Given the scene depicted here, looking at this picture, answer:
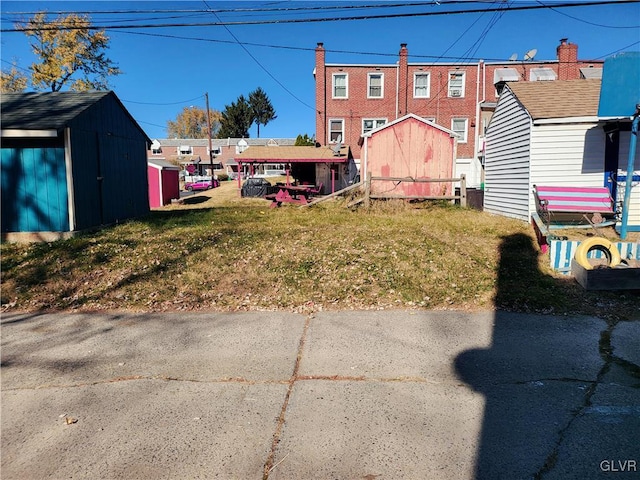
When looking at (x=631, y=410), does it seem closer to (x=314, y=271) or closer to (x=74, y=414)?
(x=74, y=414)

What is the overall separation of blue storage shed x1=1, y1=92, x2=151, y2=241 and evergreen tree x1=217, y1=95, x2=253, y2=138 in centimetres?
6852

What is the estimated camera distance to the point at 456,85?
31.4m

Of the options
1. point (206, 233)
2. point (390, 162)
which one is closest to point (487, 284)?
point (206, 233)

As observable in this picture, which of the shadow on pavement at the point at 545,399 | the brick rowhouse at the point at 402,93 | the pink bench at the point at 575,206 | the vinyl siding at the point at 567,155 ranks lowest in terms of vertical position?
the shadow on pavement at the point at 545,399

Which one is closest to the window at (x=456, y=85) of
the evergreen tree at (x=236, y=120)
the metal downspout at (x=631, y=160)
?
the metal downspout at (x=631, y=160)

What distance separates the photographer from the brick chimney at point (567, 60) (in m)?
30.0

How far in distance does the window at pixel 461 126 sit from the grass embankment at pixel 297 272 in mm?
22612

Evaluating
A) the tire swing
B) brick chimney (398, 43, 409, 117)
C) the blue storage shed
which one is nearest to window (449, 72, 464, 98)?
brick chimney (398, 43, 409, 117)

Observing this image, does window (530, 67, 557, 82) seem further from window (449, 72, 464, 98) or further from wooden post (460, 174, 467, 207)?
wooden post (460, 174, 467, 207)

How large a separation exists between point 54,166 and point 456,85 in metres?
28.1

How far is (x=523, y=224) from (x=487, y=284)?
216 inches

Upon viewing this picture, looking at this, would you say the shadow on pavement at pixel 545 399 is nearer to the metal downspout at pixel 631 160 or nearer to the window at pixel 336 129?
the metal downspout at pixel 631 160

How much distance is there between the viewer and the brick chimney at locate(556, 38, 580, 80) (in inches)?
1183

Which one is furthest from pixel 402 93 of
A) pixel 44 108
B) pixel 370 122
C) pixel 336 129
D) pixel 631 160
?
pixel 44 108
